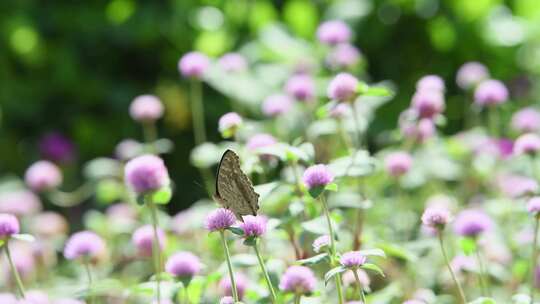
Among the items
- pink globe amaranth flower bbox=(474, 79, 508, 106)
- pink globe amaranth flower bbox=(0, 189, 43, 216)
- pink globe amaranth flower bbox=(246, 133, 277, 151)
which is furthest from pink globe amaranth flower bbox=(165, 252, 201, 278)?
pink globe amaranth flower bbox=(0, 189, 43, 216)

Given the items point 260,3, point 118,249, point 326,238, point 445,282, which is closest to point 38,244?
point 118,249

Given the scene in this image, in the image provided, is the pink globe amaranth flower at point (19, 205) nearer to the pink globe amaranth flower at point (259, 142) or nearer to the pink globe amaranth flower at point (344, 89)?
the pink globe amaranth flower at point (259, 142)

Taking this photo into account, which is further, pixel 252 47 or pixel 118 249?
pixel 252 47

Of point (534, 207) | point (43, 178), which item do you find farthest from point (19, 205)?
point (534, 207)

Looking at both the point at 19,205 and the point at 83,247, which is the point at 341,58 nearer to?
the point at 83,247

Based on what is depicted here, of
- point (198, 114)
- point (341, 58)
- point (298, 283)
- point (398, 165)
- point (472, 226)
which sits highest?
point (198, 114)

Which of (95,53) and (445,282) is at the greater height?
(95,53)

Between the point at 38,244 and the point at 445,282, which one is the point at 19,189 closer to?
the point at 38,244
